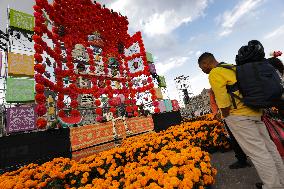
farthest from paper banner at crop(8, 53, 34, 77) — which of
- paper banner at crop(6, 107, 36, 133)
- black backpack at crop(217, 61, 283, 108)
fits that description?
black backpack at crop(217, 61, 283, 108)

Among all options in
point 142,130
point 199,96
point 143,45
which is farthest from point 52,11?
point 199,96

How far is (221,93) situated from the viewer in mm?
2469

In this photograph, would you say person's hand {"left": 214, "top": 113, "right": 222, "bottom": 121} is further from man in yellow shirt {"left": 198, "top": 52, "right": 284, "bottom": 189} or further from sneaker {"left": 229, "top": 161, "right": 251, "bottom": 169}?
sneaker {"left": 229, "top": 161, "right": 251, "bottom": 169}

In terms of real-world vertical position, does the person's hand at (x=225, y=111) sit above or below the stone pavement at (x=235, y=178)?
above

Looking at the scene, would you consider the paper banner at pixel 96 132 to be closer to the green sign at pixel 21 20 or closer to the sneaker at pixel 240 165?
the sneaker at pixel 240 165

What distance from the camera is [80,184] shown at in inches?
136

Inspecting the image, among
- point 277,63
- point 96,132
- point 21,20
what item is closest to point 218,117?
point 277,63

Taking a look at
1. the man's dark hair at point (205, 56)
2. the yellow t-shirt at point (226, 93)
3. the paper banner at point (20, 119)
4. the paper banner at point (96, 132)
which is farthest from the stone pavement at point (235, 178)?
the paper banner at point (20, 119)

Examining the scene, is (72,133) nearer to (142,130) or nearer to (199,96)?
(142,130)

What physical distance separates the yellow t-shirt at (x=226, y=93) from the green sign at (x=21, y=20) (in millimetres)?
26414

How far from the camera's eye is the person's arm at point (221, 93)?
8.06 ft

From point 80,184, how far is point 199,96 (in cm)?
7340

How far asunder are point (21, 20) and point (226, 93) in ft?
90.1

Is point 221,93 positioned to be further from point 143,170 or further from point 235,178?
point 235,178
